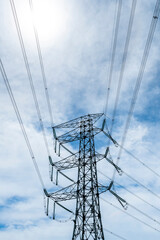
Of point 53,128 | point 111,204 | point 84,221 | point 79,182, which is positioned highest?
point 53,128

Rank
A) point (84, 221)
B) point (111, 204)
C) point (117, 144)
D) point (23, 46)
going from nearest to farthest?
point (23, 46), point (84, 221), point (111, 204), point (117, 144)

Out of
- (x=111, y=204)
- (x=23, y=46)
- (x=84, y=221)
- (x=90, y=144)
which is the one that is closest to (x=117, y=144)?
(x=90, y=144)

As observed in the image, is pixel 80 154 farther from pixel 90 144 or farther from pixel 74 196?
pixel 74 196

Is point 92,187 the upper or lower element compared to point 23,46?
lower

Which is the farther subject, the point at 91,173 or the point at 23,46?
the point at 91,173

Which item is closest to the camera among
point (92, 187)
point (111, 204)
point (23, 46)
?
point (23, 46)

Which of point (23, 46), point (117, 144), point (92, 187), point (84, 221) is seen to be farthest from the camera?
point (117, 144)

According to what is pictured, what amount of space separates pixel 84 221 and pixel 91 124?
29.6ft

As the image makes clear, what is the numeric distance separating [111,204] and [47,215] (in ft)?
20.7

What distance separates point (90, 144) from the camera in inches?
813

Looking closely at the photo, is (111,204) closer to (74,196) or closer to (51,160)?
(74,196)

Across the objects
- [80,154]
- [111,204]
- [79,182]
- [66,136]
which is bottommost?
[111,204]

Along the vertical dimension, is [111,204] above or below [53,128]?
below

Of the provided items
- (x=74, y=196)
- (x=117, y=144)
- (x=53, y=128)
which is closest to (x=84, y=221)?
(x=74, y=196)
